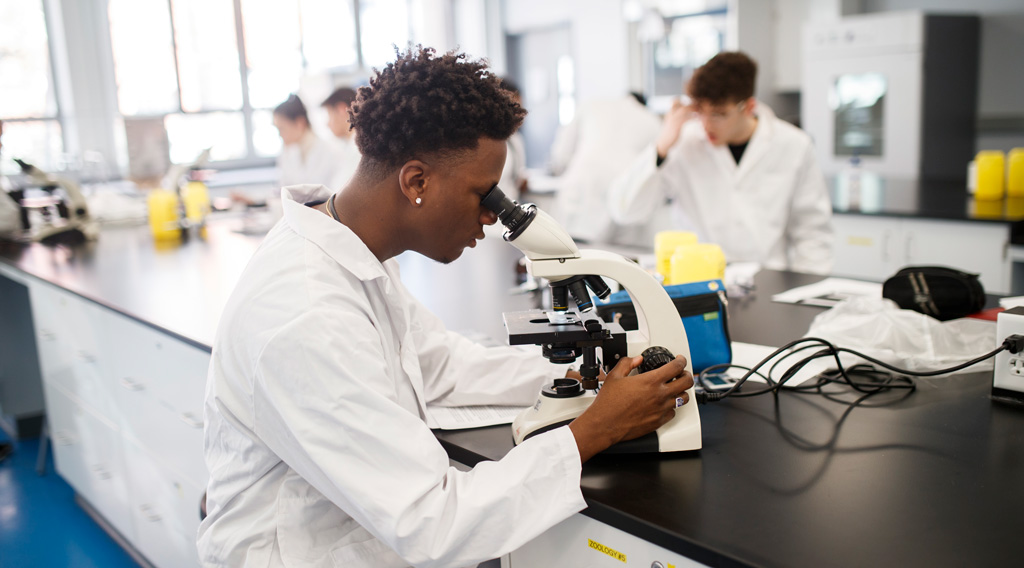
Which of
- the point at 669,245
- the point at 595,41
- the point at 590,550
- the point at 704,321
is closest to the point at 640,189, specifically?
the point at 669,245

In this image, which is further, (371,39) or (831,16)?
(371,39)

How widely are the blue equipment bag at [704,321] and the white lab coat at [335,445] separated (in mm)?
453

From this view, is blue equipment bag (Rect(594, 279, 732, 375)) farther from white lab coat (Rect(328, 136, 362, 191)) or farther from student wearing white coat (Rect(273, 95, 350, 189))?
student wearing white coat (Rect(273, 95, 350, 189))

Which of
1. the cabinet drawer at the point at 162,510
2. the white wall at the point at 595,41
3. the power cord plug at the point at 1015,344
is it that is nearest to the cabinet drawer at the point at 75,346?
the cabinet drawer at the point at 162,510

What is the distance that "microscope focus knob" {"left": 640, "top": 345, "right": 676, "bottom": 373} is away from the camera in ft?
3.64

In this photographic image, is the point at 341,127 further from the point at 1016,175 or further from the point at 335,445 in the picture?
the point at 335,445

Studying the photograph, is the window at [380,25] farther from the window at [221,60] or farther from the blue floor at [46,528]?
the blue floor at [46,528]

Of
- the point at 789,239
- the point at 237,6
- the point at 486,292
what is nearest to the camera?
the point at 486,292

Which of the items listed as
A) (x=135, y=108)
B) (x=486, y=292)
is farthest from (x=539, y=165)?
(x=486, y=292)

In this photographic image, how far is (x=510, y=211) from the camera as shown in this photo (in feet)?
3.46

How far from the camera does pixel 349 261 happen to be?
→ 1078 millimetres

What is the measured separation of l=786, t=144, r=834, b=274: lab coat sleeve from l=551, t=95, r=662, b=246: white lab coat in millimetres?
1475

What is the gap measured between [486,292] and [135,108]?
19.6 feet

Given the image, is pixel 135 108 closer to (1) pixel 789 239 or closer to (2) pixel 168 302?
(2) pixel 168 302
